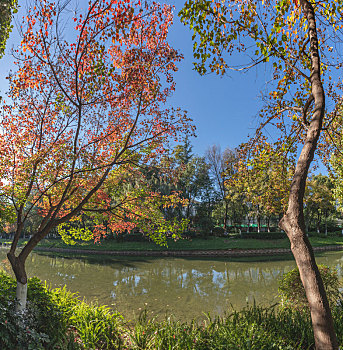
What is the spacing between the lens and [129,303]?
8102 millimetres

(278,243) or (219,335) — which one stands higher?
(219,335)

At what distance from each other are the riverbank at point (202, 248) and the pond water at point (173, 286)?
20.2 feet

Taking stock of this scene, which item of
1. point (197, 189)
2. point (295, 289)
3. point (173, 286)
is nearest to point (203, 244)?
point (197, 189)

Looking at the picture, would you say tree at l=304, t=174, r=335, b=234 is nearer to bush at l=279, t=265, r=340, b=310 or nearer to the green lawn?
the green lawn

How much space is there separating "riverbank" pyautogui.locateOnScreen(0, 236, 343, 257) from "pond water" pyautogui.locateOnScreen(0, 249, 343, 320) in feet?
20.2

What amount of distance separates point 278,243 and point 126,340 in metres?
24.5

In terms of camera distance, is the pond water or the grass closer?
the pond water

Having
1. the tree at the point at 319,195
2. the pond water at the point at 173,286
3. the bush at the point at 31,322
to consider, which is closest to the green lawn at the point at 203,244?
the tree at the point at 319,195

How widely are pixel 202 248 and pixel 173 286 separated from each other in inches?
492

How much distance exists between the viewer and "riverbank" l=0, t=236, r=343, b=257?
2209cm

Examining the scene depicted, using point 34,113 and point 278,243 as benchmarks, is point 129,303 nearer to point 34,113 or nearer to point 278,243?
point 34,113

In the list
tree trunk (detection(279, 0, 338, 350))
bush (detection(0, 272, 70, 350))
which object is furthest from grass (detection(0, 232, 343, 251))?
tree trunk (detection(279, 0, 338, 350))

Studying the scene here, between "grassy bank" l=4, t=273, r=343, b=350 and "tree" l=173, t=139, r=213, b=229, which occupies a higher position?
"tree" l=173, t=139, r=213, b=229

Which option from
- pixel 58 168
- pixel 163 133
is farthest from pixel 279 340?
pixel 58 168
